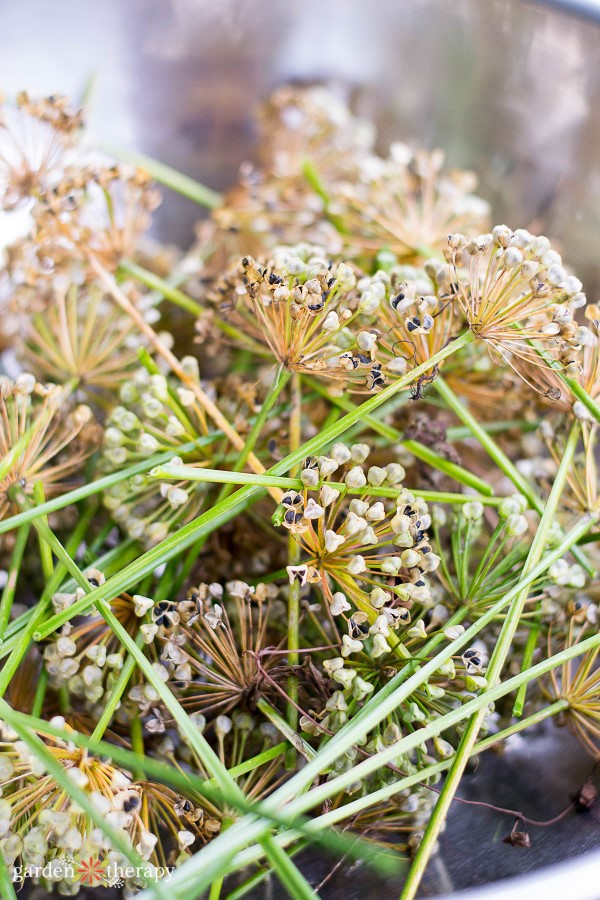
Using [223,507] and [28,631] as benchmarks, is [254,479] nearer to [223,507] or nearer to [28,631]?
[223,507]

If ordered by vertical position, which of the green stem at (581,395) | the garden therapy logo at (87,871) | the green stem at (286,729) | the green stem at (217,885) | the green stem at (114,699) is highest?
the green stem at (581,395)

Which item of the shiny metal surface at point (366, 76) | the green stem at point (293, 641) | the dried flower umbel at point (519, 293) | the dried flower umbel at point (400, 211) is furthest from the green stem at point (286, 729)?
the shiny metal surface at point (366, 76)

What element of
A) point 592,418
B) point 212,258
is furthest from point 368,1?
point 592,418

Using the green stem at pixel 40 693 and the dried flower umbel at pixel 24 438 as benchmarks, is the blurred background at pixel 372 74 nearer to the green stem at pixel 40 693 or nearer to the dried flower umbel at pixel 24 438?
the dried flower umbel at pixel 24 438

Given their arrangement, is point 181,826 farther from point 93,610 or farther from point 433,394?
point 433,394

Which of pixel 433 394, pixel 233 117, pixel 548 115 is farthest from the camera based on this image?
pixel 233 117

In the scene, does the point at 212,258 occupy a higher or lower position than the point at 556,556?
higher
